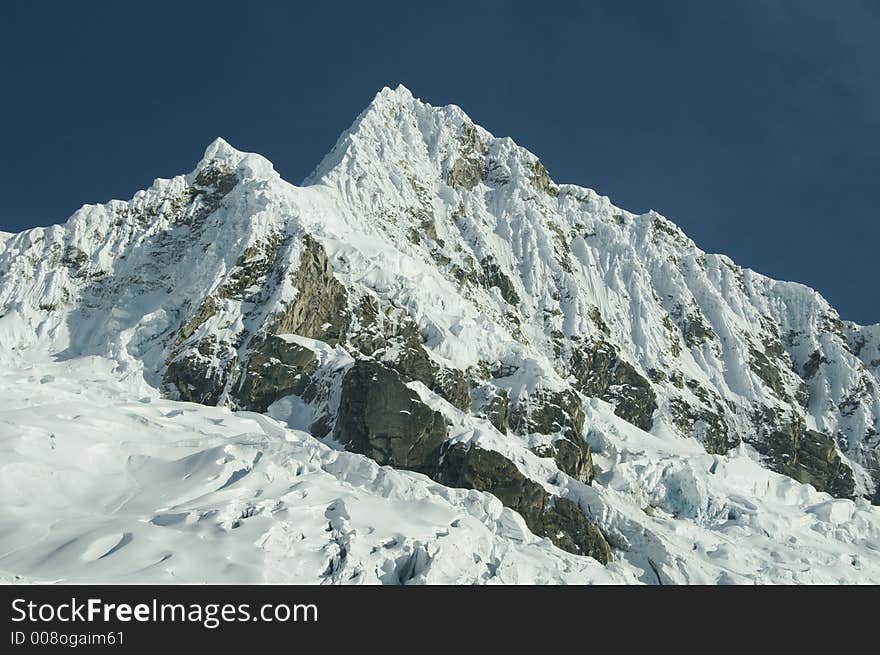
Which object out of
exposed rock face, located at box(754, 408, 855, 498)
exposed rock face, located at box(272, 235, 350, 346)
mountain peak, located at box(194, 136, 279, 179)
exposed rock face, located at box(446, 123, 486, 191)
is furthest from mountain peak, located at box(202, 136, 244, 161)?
exposed rock face, located at box(754, 408, 855, 498)

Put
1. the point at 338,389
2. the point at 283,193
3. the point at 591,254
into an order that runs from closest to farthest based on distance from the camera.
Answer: the point at 338,389, the point at 283,193, the point at 591,254

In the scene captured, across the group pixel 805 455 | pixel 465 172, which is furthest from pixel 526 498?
pixel 465 172

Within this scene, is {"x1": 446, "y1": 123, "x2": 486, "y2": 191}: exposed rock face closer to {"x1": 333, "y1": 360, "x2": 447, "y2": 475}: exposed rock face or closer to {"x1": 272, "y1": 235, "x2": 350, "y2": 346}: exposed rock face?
{"x1": 272, "y1": 235, "x2": 350, "y2": 346}: exposed rock face

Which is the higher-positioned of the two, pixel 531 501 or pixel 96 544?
pixel 531 501

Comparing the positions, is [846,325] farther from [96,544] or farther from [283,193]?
[96,544]

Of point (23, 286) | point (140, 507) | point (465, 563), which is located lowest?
point (465, 563)

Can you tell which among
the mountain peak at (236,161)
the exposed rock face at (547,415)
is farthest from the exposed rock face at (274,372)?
the mountain peak at (236,161)

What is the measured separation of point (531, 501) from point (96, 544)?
160 ft

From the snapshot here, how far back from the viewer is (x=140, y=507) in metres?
58.4

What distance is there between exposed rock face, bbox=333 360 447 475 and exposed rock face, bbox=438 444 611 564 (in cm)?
334

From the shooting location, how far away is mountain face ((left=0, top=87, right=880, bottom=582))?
95.4 m

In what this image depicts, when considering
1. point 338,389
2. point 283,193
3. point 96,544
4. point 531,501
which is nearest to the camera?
point 96,544
